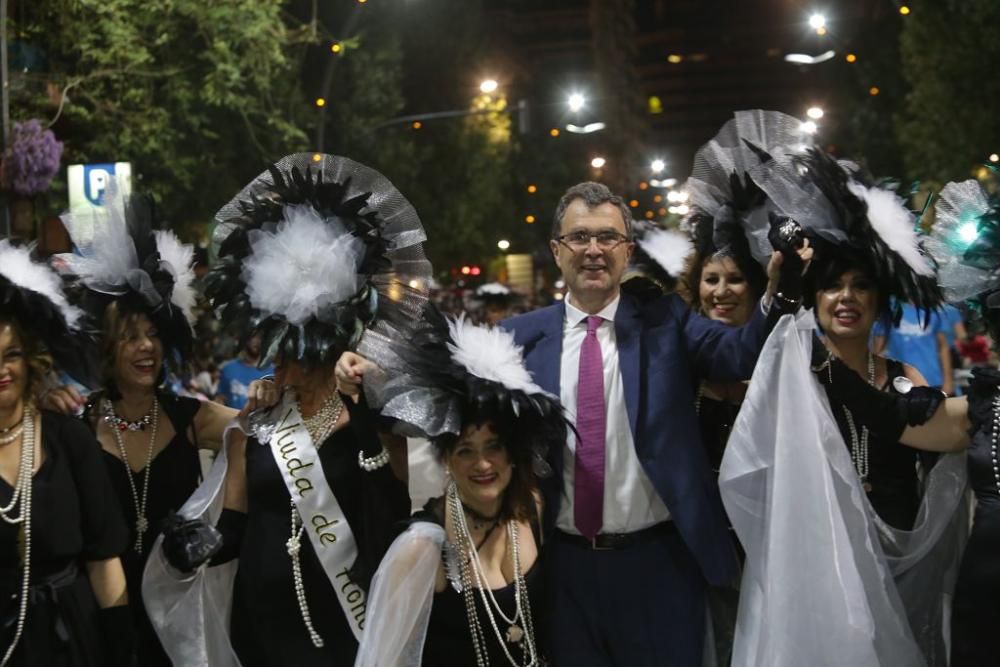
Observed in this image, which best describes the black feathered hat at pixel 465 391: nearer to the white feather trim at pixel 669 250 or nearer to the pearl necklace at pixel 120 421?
the pearl necklace at pixel 120 421

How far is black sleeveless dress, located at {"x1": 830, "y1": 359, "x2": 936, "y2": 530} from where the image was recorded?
4184 millimetres

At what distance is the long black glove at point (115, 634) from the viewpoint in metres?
3.69

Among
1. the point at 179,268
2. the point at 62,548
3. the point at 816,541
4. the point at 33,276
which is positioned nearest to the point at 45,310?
the point at 33,276

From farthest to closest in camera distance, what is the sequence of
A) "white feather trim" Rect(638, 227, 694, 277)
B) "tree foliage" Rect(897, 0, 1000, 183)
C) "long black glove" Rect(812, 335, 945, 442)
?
1. "tree foliage" Rect(897, 0, 1000, 183)
2. "white feather trim" Rect(638, 227, 694, 277)
3. "long black glove" Rect(812, 335, 945, 442)

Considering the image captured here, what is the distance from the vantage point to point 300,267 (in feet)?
13.2

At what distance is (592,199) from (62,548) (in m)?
2.09

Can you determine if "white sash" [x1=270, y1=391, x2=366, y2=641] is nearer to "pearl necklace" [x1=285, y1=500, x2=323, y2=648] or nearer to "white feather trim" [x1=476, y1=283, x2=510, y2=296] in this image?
→ "pearl necklace" [x1=285, y1=500, x2=323, y2=648]

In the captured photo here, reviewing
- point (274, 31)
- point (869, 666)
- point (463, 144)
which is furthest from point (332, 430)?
point (463, 144)

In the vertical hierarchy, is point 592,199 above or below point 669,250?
above

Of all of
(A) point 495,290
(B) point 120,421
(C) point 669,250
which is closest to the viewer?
(B) point 120,421

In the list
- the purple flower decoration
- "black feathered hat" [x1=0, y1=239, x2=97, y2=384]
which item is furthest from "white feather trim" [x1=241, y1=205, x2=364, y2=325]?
the purple flower decoration

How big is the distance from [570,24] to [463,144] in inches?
1975

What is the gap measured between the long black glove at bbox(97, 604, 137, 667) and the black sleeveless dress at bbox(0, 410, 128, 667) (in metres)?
0.03

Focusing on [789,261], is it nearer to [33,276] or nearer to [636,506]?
[636,506]
